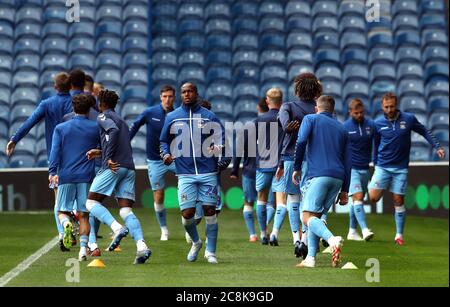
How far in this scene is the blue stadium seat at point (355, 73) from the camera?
26891mm

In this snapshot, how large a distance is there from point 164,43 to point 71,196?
15117mm

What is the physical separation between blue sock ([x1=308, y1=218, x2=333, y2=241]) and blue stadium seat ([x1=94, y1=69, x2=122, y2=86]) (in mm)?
15240

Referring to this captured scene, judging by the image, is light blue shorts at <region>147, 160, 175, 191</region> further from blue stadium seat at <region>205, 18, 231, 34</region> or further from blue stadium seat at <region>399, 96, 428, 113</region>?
blue stadium seat at <region>205, 18, 231, 34</region>

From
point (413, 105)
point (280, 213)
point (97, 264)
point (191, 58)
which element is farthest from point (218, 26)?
point (97, 264)

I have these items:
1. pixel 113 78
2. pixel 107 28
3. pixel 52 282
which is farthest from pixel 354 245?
pixel 107 28

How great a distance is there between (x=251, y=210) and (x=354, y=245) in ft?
5.18

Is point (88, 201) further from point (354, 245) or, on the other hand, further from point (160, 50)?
point (160, 50)

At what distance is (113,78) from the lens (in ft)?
88.0

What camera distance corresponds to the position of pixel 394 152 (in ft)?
55.2

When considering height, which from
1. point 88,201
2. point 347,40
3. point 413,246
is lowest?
point 413,246

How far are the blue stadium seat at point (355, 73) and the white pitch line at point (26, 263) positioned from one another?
12188mm

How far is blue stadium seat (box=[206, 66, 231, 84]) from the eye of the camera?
27.0m

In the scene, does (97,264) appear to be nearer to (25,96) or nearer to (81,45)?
(25,96)
